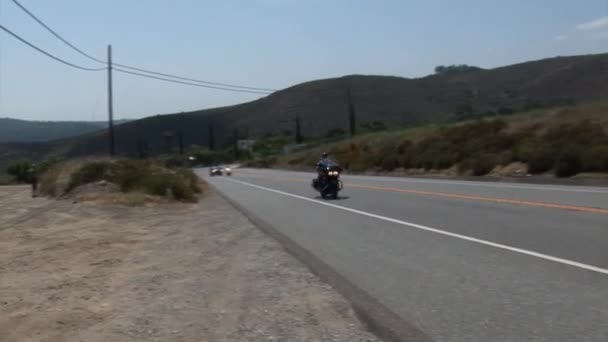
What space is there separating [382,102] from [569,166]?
102m

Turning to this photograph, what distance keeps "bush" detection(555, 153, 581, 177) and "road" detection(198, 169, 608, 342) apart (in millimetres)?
11884

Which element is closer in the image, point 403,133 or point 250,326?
point 250,326

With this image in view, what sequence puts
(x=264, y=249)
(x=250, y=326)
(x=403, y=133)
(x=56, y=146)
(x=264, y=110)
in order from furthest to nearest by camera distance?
(x=264, y=110) < (x=56, y=146) < (x=403, y=133) < (x=264, y=249) < (x=250, y=326)

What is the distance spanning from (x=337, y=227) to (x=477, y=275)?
26.2ft

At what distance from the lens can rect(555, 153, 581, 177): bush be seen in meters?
36.3

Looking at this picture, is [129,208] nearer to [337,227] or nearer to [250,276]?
[337,227]

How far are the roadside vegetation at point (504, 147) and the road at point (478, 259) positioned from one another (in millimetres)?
13860

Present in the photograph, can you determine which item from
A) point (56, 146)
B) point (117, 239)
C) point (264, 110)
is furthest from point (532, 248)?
point (264, 110)

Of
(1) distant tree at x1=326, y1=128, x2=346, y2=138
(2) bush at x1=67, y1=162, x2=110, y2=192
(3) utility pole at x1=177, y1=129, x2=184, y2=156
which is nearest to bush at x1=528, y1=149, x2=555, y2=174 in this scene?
(2) bush at x1=67, y1=162, x2=110, y2=192

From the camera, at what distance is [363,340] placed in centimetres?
755

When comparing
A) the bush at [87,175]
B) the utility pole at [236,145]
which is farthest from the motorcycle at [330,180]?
the utility pole at [236,145]

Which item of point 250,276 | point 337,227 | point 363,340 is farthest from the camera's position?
point 337,227

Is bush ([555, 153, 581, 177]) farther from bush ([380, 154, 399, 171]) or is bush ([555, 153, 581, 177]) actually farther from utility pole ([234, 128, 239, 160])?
utility pole ([234, 128, 239, 160])

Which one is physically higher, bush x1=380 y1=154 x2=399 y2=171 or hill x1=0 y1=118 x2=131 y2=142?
hill x1=0 y1=118 x2=131 y2=142
